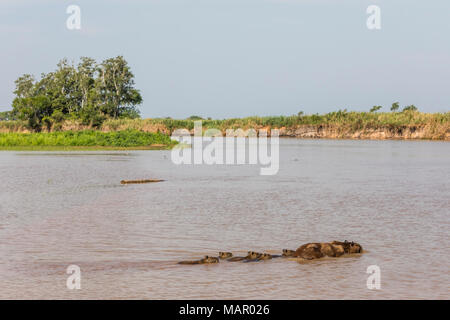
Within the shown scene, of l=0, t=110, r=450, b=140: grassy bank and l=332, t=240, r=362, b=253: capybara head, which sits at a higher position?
l=0, t=110, r=450, b=140: grassy bank

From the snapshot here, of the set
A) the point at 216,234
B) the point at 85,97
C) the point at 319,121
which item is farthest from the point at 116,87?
the point at 216,234

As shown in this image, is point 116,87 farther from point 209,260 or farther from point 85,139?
point 209,260

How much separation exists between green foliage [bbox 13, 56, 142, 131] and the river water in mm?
58402

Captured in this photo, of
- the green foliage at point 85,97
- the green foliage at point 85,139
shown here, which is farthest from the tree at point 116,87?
the green foliage at point 85,139

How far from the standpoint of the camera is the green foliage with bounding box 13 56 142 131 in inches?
3260

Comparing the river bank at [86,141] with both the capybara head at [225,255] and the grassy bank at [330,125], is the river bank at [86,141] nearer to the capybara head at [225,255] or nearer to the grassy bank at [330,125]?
the grassy bank at [330,125]

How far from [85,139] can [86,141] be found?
248 millimetres

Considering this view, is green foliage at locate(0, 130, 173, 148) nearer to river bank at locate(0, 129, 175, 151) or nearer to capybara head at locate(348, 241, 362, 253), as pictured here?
river bank at locate(0, 129, 175, 151)

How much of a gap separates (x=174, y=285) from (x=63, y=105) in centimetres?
8217

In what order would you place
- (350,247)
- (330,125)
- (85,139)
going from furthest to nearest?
1. (330,125)
2. (85,139)
3. (350,247)

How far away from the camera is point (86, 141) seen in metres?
54.2

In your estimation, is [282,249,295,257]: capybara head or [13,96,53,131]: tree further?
[13,96,53,131]: tree

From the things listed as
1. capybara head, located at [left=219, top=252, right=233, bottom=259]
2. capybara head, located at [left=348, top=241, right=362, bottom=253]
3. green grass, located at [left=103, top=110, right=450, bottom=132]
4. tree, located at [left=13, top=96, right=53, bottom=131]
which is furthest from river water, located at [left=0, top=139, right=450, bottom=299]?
tree, located at [left=13, top=96, right=53, bottom=131]

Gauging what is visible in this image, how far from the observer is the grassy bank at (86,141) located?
52875mm
